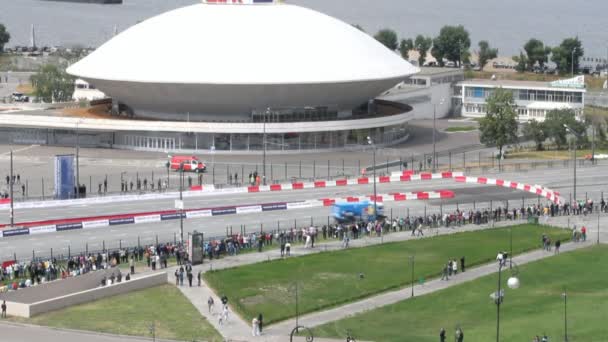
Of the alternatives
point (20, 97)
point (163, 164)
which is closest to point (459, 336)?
point (163, 164)

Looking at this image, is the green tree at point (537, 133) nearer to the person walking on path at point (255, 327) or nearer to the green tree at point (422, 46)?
the green tree at point (422, 46)

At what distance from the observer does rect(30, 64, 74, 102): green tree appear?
119688 millimetres

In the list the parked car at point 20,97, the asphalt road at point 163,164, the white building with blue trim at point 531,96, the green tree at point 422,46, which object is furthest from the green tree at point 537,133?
the green tree at point 422,46

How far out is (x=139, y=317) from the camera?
47.5 m

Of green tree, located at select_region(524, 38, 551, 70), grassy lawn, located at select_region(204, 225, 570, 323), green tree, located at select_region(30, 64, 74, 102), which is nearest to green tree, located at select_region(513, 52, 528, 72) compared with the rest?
green tree, located at select_region(524, 38, 551, 70)

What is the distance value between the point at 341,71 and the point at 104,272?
43274mm

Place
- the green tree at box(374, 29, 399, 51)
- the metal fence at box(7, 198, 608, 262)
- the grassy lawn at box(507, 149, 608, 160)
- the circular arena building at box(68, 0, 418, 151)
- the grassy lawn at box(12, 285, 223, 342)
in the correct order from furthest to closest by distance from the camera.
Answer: the green tree at box(374, 29, 399, 51) < the circular arena building at box(68, 0, 418, 151) < the grassy lawn at box(507, 149, 608, 160) < the metal fence at box(7, 198, 608, 262) < the grassy lawn at box(12, 285, 223, 342)

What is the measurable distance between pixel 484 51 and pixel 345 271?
95.4 m

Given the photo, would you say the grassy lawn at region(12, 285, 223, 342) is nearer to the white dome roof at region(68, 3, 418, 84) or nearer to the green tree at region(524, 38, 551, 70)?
the white dome roof at region(68, 3, 418, 84)

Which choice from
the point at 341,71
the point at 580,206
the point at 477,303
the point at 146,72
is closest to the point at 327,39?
the point at 341,71

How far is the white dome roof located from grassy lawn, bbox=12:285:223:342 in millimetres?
41707

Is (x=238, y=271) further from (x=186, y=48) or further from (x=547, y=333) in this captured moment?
(x=186, y=48)

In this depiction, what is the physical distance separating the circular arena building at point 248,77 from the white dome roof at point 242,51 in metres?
0.07

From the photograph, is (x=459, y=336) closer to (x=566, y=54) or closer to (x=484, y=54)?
(x=566, y=54)
